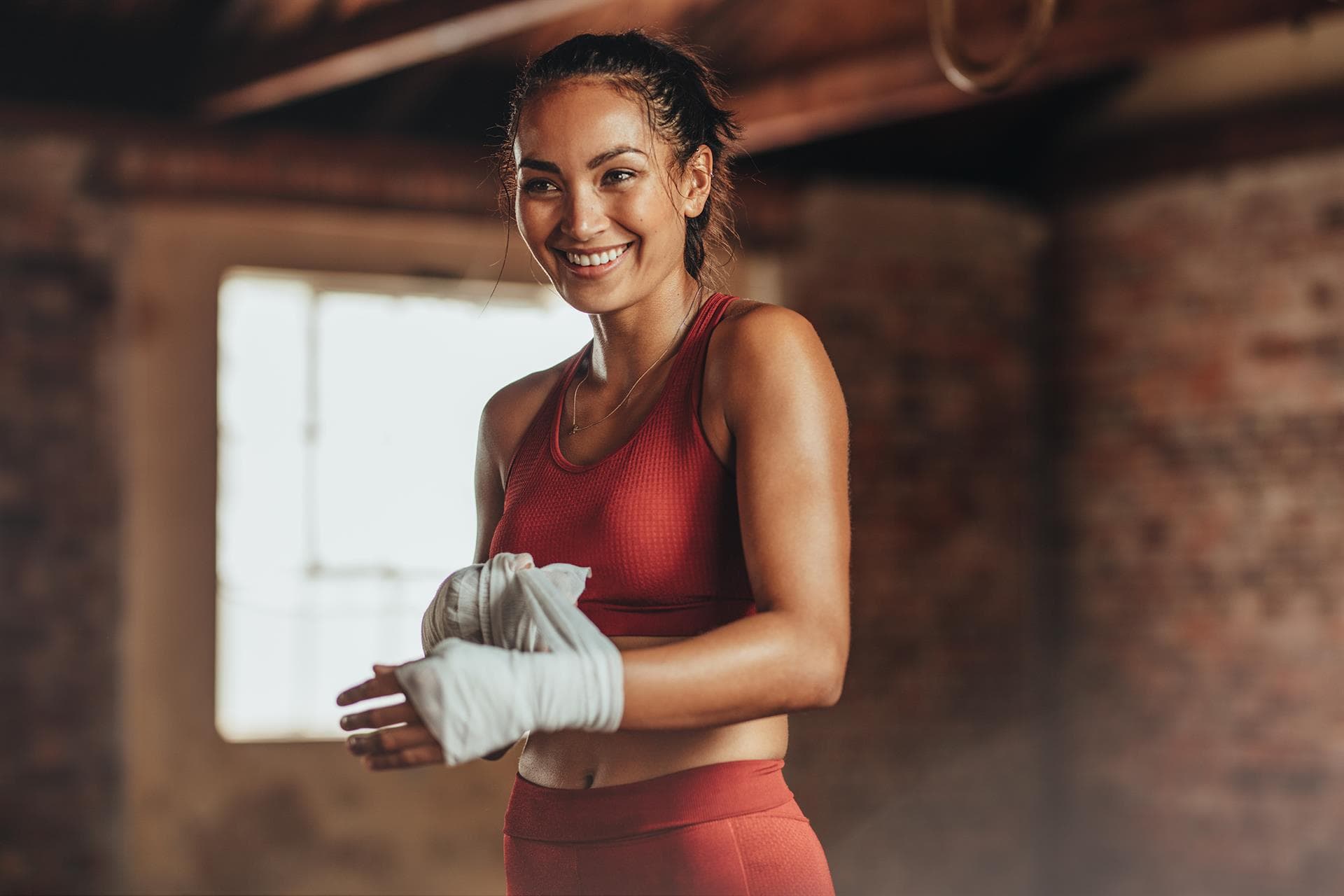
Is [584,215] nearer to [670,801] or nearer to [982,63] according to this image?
[670,801]

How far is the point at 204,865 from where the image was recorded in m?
4.52

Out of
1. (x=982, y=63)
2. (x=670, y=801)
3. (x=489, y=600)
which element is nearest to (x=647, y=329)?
(x=489, y=600)

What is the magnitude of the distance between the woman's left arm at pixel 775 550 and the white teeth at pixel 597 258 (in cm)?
12

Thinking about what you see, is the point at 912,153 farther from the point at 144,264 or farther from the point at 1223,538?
the point at 144,264

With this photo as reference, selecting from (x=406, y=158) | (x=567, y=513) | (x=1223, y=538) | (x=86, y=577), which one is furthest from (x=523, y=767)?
(x=1223, y=538)

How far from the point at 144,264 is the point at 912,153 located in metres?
2.78

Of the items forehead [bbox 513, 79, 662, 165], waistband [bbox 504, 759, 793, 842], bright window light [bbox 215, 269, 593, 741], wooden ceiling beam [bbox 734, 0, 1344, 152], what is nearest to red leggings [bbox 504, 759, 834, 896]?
waistband [bbox 504, 759, 793, 842]

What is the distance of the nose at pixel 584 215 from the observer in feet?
4.17

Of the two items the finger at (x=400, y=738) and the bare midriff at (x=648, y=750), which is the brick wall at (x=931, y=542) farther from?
the finger at (x=400, y=738)

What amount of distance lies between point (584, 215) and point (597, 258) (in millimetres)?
50

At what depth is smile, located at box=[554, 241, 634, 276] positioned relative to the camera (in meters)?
1.31

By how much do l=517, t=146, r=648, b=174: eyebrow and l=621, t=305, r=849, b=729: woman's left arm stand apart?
0.56ft

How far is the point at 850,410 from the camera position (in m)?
5.54

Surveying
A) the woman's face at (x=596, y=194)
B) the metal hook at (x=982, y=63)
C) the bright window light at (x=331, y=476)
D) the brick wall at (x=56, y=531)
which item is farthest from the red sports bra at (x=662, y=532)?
the brick wall at (x=56, y=531)
